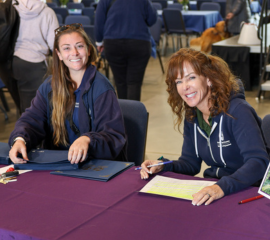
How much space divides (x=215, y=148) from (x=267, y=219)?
548 millimetres

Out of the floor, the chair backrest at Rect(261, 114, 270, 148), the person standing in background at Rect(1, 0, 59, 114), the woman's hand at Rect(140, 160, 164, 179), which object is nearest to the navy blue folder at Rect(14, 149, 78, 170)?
the woman's hand at Rect(140, 160, 164, 179)

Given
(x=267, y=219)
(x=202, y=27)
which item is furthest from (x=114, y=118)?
(x=202, y=27)

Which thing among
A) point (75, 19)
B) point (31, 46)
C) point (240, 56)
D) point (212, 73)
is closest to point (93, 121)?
point (212, 73)

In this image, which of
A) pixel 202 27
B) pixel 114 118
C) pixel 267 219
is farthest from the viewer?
pixel 202 27

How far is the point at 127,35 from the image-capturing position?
383 cm

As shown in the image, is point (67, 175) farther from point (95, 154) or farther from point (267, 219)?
point (267, 219)

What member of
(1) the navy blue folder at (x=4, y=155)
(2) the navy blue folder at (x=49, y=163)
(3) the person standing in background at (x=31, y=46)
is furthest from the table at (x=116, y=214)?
(3) the person standing in background at (x=31, y=46)

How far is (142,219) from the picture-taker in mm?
1243

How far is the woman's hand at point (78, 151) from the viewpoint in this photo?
166 centimetres

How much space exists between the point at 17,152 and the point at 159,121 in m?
2.80

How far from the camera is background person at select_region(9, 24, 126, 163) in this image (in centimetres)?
198

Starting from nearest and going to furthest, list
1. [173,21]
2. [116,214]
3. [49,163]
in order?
[116,214]
[49,163]
[173,21]

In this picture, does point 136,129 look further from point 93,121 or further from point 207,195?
point 207,195

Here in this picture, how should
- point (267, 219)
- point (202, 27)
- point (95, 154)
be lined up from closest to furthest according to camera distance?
point (267, 219) → point (95, 154) → point (202, 27)
